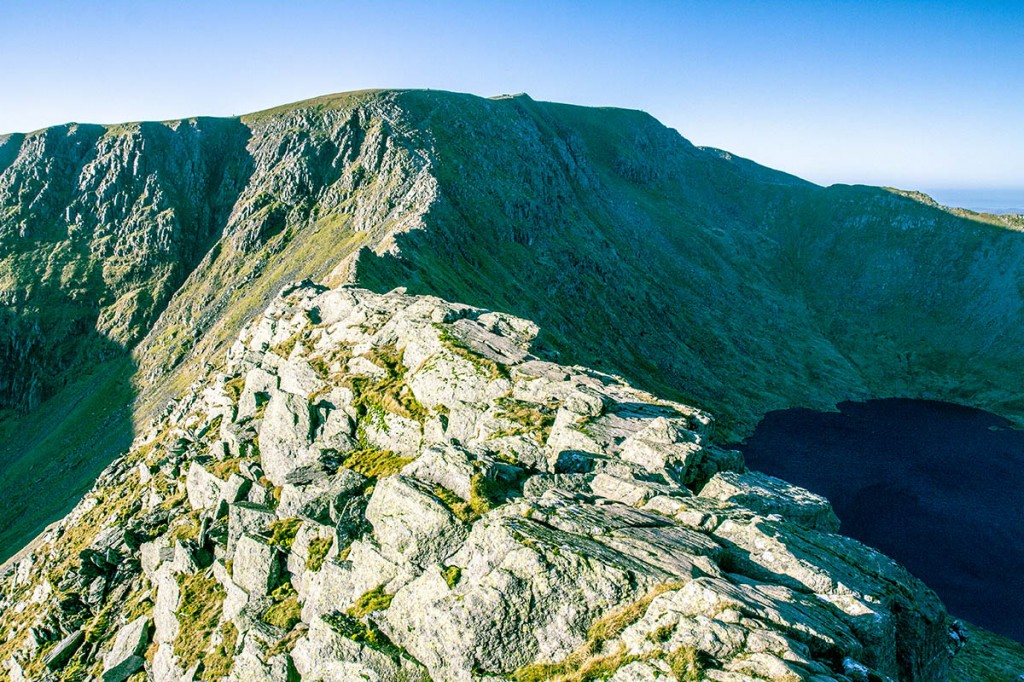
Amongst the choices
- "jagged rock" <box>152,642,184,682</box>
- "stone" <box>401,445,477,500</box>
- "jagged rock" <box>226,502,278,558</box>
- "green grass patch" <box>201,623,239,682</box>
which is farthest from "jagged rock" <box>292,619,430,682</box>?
"jagged rock" <box>226,502,278,558</box>

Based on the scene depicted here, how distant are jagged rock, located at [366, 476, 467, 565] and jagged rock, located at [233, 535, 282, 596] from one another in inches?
207

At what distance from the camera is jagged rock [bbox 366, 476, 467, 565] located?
60.5 ft

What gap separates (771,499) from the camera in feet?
73.4

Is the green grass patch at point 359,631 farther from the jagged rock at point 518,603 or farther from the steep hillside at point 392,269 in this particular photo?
the steep hillside at point 392,269

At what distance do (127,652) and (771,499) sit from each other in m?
29.4

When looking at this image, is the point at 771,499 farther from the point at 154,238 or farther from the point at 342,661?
the point at 154,238

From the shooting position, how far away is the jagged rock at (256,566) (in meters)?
22.0

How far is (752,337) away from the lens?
14512 cm

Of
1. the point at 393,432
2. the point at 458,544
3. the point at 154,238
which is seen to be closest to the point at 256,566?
the point at 393,432

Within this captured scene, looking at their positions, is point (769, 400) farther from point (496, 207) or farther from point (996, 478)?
point (496, 207)

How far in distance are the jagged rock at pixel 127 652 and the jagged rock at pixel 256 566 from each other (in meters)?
6.24

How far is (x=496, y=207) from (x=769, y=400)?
77.1 meters

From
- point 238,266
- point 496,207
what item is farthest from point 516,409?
point 238,266

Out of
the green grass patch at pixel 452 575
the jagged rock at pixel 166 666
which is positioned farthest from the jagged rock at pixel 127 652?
the green grass patch at pixel 452 575
